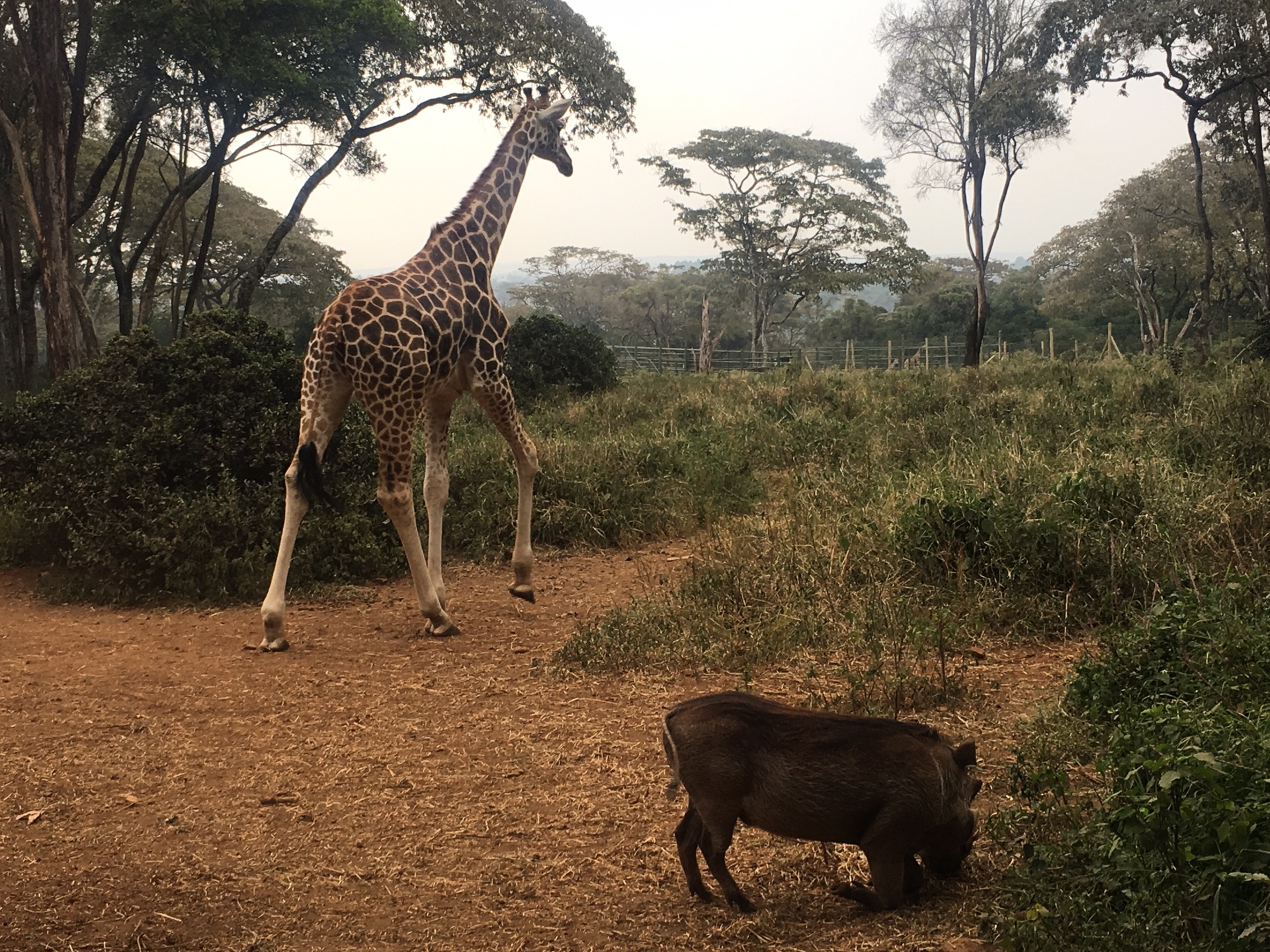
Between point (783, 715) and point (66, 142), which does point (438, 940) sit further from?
point (66, 142)

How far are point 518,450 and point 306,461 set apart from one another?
4.70 feet

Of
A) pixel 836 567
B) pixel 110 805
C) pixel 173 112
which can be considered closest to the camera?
pixel 110 805

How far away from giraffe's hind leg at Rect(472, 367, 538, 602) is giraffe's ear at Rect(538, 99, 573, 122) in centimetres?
223

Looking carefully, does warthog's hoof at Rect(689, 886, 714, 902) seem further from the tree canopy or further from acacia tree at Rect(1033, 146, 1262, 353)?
acacia tree at Rect(1033, 146, 1262, 353)

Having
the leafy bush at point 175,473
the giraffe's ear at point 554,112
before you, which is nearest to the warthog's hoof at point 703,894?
the leafy bush at point 175,473

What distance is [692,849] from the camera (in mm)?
2789

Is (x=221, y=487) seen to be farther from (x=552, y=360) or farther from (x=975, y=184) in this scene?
(x=975, y=184)

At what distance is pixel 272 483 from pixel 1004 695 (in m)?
5.33

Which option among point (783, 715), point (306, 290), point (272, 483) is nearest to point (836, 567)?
point (783, 715)

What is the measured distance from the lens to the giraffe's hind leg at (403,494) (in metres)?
5.99

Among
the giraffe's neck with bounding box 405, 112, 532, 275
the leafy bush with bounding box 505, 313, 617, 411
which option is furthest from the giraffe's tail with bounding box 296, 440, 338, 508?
the leafy bush with bounding box 505, 313, 617, 411

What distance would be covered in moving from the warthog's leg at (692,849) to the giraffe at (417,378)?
11.3 ft

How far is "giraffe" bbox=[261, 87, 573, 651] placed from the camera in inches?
233

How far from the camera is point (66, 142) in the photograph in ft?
46.5
